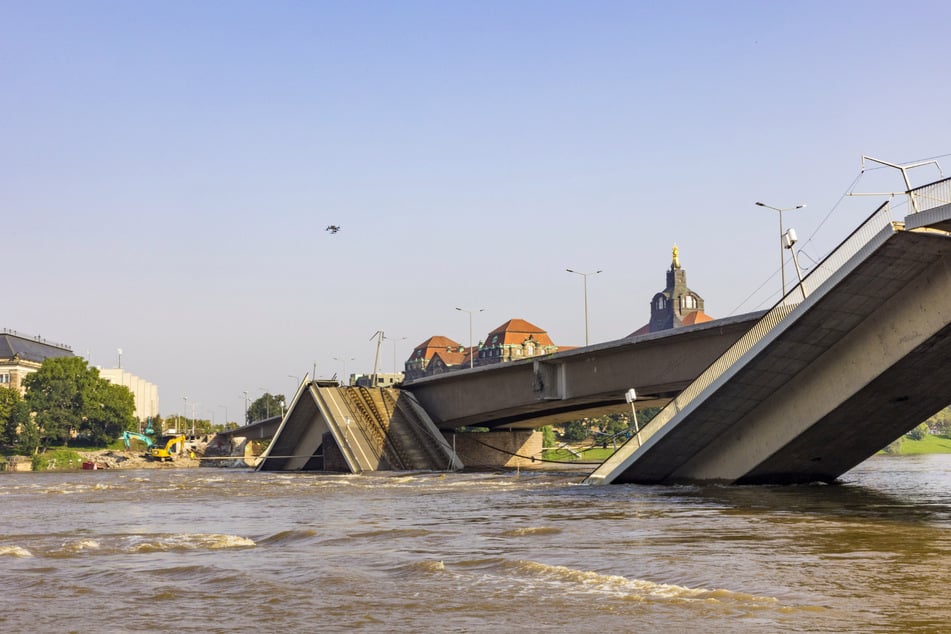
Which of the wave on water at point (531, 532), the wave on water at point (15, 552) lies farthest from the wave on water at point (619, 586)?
the wave on water at point (15, 552)

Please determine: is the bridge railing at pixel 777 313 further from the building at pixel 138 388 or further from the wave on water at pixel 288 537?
the building at pixel 138 388

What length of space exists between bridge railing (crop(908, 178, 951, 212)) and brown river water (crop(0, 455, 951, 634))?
7.83m

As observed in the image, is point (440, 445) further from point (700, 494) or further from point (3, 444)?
point (3, 444)

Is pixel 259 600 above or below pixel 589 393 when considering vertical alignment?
below

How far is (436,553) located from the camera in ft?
56.4

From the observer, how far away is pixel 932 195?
25047mm

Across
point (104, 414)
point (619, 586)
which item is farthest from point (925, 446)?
point (619, 586)

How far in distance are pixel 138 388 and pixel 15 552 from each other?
7173 inches

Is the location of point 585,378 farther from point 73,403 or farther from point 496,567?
point 73,403

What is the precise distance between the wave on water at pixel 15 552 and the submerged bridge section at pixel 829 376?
68.1ft

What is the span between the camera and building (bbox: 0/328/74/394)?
15500 centimetres

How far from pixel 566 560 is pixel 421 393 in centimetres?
4794

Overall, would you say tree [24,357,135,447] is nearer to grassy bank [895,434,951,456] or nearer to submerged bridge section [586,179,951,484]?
grassy bank [895,434,951,456]

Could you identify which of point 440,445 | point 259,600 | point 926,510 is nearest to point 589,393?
point 440,445
